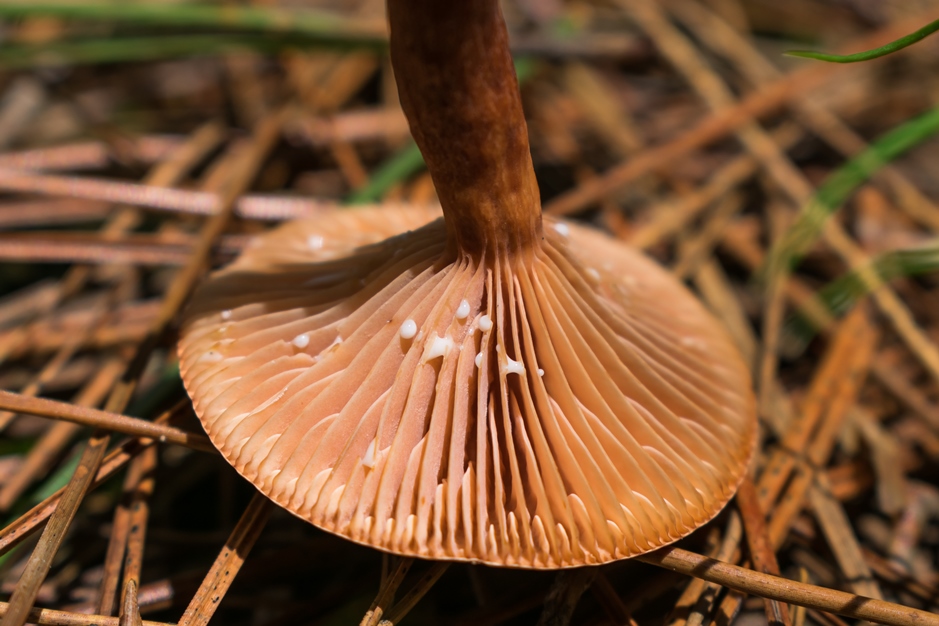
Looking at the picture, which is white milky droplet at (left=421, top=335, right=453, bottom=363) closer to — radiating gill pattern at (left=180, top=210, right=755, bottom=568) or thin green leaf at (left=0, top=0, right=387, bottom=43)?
radiating gill pattern at (left=180, top=210, right=755, bottom=568)

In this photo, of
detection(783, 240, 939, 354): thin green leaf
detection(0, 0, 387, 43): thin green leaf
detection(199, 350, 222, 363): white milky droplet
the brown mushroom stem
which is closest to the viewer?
the brown mushroom stem

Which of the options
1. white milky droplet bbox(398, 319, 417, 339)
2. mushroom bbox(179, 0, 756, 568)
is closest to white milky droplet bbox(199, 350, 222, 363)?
mushroom bbox(179, 0, 756, 568)

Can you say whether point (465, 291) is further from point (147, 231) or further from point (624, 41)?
point (624, 41)

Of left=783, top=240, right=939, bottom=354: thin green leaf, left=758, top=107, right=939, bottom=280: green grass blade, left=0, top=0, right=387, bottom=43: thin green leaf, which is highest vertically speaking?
left=0, top=0, right=387, bottom=43: thin green leaf

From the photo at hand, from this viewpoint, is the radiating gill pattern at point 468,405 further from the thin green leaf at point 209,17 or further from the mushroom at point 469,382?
the thin green leaf at point 209,17

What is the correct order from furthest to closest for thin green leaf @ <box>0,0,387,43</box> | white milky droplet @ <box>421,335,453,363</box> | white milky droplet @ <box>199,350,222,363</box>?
thin green leaf @ <box>0,0,387,43</box>
white milky droplet @ <box>199,350,222,363</box>
white milky droplet @ <box>421,335,453,363</box>

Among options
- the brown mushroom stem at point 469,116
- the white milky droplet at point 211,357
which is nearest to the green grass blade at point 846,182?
the brown mushroom stem at point 469,116

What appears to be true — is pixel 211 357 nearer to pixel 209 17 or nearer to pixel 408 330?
pixel 408 330

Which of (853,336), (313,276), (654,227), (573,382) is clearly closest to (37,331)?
(313,276)

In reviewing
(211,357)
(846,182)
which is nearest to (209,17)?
(211,357)
